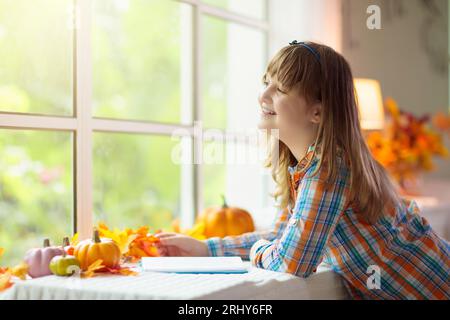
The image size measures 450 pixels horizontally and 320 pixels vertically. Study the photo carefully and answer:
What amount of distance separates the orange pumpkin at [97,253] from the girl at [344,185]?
0.34 metres

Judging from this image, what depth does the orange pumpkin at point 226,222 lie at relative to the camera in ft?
6.61

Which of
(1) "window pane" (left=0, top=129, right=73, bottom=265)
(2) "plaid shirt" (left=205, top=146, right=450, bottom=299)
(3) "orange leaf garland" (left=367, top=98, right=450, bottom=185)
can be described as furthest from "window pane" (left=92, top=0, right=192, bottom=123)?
(3) "orange leaf garland" (left=367, top=98, right=450, bottom=185)

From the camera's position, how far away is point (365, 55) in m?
3.29

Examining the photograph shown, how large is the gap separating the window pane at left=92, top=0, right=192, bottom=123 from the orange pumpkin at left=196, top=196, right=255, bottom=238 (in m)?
0.49

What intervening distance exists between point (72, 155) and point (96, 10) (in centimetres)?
64

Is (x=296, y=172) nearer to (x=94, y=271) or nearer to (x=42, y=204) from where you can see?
(x=94, y=271)

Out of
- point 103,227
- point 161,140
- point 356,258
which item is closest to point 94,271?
point 103,227

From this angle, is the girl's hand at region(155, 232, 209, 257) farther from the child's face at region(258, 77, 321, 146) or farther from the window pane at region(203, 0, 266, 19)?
the window pane at region(203, 0, 266, 19)

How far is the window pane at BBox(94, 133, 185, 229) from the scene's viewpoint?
2268 mm

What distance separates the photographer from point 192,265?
1401 millimetres

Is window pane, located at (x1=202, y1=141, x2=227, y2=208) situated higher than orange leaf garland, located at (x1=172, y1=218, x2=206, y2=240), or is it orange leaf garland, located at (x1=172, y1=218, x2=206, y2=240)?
window pane, located at (x1=202, y1=141, x2=227, y2=208)

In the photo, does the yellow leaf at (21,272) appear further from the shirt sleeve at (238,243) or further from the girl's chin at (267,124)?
the girl's chin at (267,124)

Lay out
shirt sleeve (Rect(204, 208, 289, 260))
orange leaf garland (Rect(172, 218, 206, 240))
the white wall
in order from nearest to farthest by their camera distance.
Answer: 1. shirt sleeve (Rect(204, 208, 289, 260))
2. orange leaf garland (Rect(172, 218, 206, 240))
3. the white wall

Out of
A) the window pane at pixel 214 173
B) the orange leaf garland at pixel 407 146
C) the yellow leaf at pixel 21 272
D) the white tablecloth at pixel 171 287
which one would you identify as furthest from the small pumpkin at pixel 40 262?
the orange leaf garland at pixel 407 146
